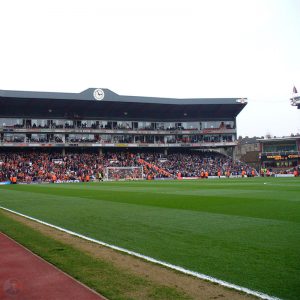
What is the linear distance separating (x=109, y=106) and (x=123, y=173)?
15.5m

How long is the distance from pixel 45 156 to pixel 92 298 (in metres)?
66.7

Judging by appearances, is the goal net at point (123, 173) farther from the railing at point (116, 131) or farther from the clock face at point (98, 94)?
the clock face at point (98, 94)

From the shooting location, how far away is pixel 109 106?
72438mm

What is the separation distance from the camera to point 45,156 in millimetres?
68875

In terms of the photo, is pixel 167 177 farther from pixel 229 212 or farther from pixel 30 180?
pixel 229 212

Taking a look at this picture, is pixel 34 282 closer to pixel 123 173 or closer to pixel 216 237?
pixel 216 237

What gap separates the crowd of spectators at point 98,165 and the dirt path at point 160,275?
164ft

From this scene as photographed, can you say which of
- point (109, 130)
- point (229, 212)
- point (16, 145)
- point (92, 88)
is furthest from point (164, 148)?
point (229, 212)

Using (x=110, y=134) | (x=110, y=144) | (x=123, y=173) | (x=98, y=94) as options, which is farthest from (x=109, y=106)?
(x=123, y=173)

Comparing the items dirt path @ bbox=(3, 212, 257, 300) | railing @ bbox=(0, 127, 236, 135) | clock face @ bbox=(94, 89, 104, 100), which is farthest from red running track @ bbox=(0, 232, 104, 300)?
railing @ bbox=(0, 127, 236, 135)

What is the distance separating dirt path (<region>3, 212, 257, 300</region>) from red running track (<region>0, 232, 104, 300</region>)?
1.15 meters

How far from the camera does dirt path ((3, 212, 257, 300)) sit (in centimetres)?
512

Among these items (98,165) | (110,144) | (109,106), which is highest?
(109,106)

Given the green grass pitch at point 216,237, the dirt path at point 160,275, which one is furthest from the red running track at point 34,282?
the green grass pitch at point 216,237
